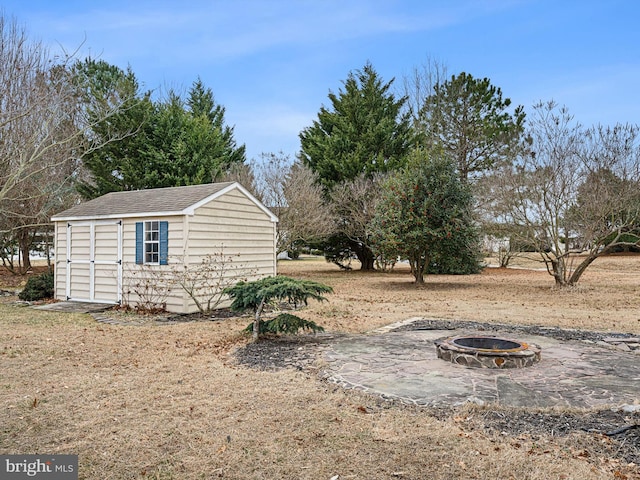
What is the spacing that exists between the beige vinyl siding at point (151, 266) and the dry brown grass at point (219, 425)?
2.91m

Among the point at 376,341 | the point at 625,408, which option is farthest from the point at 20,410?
the point at 625,408

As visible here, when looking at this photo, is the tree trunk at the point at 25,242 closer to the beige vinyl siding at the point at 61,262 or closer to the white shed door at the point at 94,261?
the beige vinyl siding at the point at 61,262

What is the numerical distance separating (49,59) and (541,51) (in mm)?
12655

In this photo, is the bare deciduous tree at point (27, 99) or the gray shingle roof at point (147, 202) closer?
the gray shingle roof at point (147, 202)

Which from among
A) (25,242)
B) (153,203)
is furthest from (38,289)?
(25,242)

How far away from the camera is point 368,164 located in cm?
2208

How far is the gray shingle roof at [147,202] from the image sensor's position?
1044cm

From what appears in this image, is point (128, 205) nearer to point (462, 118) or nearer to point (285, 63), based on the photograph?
point (285, 63)

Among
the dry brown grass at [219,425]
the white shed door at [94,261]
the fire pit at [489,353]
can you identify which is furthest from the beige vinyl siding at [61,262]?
the fire pit at [489,353]

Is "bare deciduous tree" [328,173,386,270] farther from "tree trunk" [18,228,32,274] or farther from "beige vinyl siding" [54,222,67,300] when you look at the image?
"tree trunk" [18,228,32,274]

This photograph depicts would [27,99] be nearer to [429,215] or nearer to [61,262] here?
[61,262]

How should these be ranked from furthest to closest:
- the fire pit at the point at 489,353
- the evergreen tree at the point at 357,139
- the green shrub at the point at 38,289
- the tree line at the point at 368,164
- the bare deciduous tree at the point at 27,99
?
the evergreen tree at the point at 357,139 → the tree line at the point at 368,164 → the green shrub at the point at 38,289 → the bare deciduous tree at the point at 27,99 → the fire pit at the point at 489,353

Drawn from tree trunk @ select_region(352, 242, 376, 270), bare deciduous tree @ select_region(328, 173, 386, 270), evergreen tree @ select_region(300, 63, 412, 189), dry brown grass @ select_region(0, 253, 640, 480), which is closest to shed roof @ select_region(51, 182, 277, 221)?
dry brown grass @ select_region(0, 253, 640, 480)

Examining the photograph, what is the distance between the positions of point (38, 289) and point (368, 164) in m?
14.6
